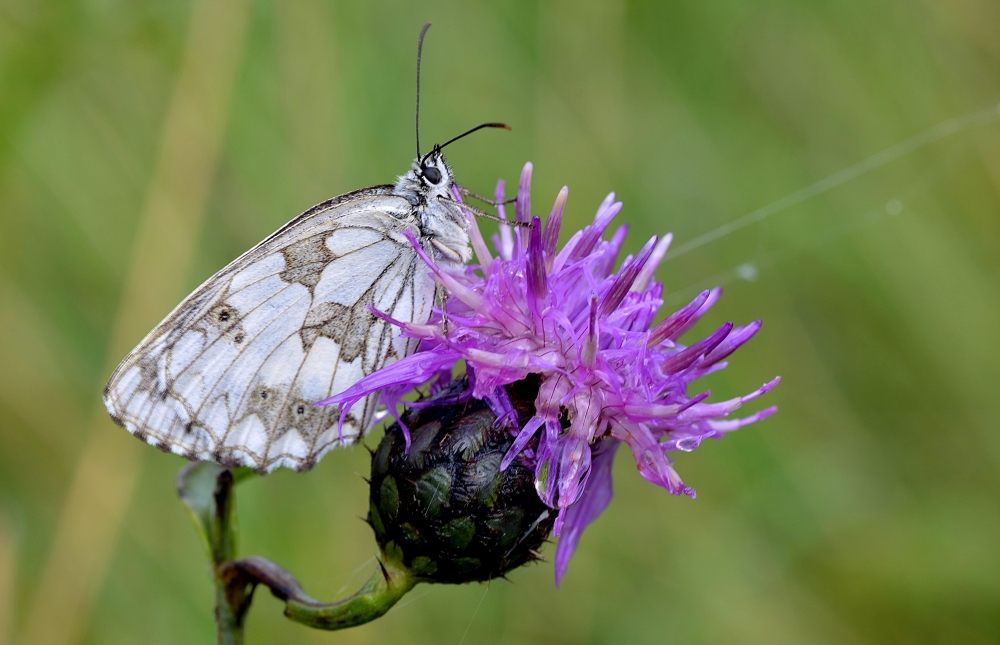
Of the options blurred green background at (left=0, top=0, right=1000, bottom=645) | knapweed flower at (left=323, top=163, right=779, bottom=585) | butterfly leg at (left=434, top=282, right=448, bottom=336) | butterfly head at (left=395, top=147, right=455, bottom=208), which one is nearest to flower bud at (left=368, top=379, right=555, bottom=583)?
knapweed flower at (left=323, top=163, right=779, bottom=585)

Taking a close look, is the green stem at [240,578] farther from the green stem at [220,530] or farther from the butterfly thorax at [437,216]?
the butterfly thorax at [437,216]

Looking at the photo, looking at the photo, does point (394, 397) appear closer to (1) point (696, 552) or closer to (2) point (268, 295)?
(2) point (268, 295)

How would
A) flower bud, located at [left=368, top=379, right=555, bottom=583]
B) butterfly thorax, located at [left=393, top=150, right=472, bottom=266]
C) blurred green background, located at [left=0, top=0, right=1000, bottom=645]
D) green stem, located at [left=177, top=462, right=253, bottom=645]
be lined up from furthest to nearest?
1. blurred green background, located at [left=0, top=0, right=1000, bottom=645]
2. butterfly thorax, located at [left=393, top=150, right=472, bottom=266]
3. green stem, located at [left=177, top=462, right=253, bottom=645]
4. flower bud, located at [left=368, top=379, right=555, bottom=583]

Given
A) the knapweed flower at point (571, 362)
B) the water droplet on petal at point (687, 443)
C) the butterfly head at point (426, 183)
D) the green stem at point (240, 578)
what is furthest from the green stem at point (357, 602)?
the butterfly head at point (426, 183)

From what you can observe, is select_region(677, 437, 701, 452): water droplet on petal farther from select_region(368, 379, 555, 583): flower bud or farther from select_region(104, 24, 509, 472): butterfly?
select_region(104, 24, 509, 472): butterfly

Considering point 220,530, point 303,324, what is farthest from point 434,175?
point 220,530

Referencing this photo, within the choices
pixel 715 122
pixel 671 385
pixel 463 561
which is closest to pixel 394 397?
pixel 463 561
